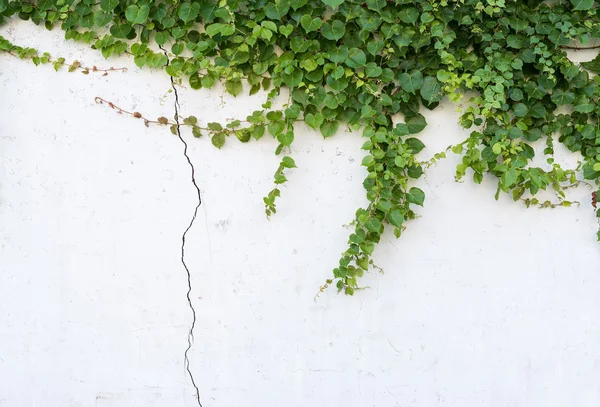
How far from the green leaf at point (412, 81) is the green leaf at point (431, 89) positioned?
0.07 feet

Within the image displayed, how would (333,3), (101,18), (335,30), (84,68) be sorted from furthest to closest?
(84,68), (101,18), (335,30), (333,3)

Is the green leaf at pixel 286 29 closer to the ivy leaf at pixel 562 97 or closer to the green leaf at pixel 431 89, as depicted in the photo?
the green leaf at pixel 431 89

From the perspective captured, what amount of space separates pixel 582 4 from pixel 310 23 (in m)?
1.05

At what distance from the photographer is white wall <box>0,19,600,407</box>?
8.29ft

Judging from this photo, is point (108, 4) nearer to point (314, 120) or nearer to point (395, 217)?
point (314, 120)

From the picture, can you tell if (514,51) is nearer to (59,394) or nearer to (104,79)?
(104,79)

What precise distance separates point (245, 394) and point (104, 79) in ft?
4.95

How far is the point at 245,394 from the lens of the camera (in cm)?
264

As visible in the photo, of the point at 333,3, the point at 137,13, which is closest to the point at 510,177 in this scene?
the point at 333,3

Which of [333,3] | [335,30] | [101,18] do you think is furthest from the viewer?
[101,18]

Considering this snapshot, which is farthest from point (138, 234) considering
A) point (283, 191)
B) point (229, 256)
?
point (283, 191)

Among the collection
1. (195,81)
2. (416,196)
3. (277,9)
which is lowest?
(416,196)

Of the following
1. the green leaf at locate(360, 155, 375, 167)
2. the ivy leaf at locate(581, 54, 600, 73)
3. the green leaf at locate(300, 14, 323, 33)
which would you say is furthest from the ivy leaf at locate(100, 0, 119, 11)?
the ivy leaf at locate(581, 54, 600, 73)

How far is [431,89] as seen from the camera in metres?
2.38
